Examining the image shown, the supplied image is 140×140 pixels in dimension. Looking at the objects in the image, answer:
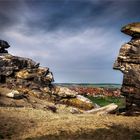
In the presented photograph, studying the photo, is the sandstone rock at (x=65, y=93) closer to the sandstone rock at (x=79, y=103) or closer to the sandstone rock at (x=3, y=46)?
the sandstone rock at (x=79, y=103)

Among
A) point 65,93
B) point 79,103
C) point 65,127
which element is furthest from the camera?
point 65,93

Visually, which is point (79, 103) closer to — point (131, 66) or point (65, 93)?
point (65, 93)

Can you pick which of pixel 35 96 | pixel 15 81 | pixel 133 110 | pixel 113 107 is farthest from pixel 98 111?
pixel 15 81

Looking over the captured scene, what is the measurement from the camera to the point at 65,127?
25000mm

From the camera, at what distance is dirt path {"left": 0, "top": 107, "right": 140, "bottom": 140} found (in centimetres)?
2333

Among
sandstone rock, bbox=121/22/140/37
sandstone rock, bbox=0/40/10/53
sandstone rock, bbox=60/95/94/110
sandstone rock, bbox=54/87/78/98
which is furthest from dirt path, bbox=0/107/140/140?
sandstone rock, bbox=0/40/10/53

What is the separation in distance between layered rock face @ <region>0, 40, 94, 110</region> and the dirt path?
17.1 meters

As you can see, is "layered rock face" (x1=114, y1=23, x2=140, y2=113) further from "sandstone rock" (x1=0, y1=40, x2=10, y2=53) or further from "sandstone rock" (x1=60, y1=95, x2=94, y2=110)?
"sandstone rock" (x1=0, y1=40, x2=10, y2=53)

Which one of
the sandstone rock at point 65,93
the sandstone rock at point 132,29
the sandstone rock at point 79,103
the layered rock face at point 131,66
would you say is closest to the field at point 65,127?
the layered rock face at point 131,66

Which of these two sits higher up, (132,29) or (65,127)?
(132,29)

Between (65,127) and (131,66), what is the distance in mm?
9551

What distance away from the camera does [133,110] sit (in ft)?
103

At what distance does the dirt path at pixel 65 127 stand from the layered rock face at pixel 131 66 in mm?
2876

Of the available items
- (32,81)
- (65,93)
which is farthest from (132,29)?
(32,81)
